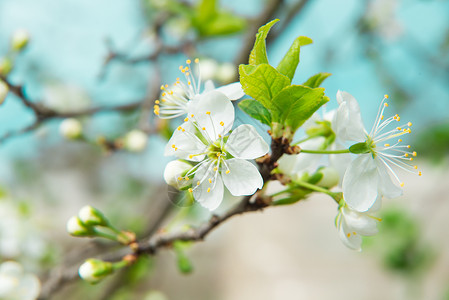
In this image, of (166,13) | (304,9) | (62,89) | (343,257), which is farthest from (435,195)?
(343,257)

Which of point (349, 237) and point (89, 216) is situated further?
point (89, 216)

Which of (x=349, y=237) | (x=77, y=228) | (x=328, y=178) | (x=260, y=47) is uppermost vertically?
(x=260, y=47)

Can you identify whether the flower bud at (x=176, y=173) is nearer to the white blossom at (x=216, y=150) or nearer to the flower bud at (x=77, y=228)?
the white blossom at (x=216, y=150)

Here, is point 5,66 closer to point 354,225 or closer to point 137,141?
point 137,141

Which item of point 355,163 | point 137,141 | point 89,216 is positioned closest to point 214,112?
point 355,163

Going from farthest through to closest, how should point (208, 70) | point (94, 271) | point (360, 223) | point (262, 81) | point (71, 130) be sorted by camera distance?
point (208, 70) → point (71, 130) → point (94, 271) → point (360, 223) → point (262, 81)

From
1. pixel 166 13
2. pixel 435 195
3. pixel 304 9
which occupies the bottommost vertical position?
pixel 435 195

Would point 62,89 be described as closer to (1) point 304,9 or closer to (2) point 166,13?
(2) point 166,13
